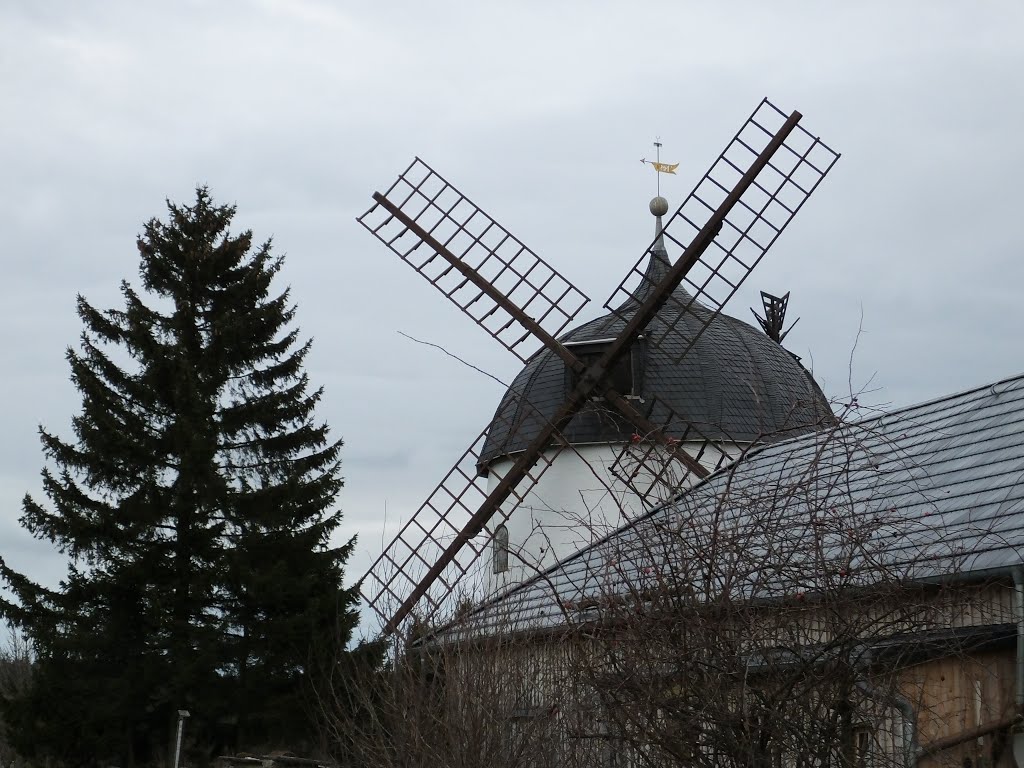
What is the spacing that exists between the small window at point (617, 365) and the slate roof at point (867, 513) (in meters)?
5.65

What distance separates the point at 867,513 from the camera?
274 inches

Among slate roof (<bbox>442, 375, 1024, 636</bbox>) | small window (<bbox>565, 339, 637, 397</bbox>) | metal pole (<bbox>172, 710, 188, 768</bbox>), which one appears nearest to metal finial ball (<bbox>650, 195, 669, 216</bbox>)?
small window (<bbox>565, 339, 637, 397</bbox>)

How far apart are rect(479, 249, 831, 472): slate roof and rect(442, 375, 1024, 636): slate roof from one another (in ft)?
18.7

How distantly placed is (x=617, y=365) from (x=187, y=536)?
247 inches

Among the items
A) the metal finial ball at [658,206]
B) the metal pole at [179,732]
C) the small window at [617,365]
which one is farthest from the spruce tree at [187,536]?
the metal finial ball at [658,206]

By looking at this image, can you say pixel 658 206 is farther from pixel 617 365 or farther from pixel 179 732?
pixel 179 732

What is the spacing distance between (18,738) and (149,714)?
1.52 metres

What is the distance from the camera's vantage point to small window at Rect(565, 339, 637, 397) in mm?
19016

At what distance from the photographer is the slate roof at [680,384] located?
1923 cm

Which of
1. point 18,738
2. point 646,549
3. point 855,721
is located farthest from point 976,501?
point 18,738

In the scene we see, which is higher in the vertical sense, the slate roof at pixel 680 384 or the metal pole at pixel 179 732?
the slate roof at pixel 680 384

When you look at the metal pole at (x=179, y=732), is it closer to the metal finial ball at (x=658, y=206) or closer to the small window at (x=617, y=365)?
the small window at (x=617, y=365)

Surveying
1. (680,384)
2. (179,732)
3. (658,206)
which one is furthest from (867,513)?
(658,206)

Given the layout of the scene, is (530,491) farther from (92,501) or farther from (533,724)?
(533,724)
